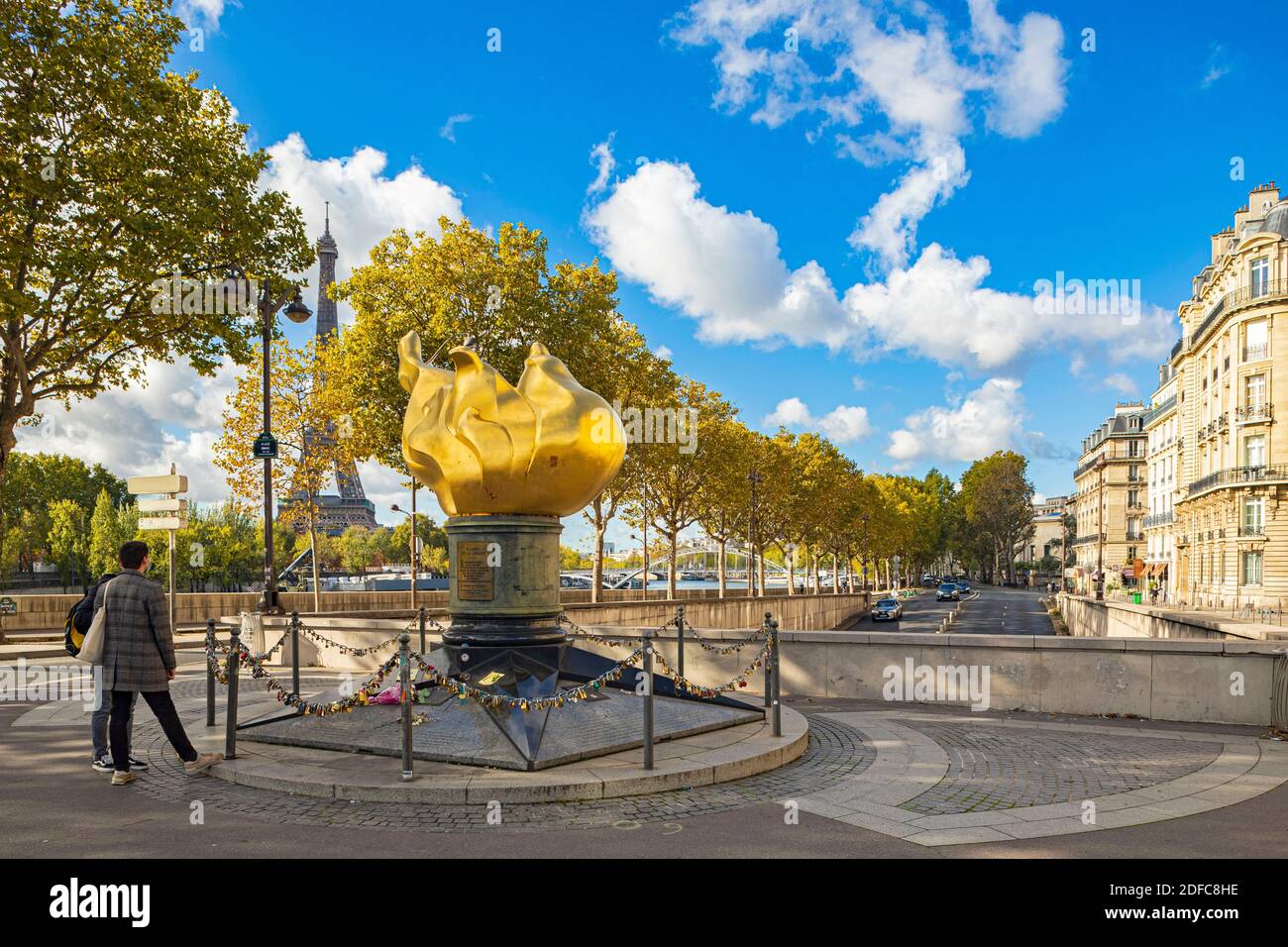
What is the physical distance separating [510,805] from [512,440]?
442 centimetres

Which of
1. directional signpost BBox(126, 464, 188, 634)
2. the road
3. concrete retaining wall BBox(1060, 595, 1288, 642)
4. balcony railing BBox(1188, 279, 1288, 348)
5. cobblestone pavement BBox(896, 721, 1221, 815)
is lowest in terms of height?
the road

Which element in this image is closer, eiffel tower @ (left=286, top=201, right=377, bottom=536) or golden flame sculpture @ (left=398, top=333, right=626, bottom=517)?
golden flame sculpture @ (left=398, top=333, right=626, bottom=517)

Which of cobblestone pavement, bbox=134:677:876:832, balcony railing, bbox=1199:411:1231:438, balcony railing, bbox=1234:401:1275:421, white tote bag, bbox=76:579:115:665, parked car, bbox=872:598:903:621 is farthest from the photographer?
parked car, bbox=872:598:903:621

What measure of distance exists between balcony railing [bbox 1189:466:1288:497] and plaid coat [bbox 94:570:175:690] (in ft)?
176

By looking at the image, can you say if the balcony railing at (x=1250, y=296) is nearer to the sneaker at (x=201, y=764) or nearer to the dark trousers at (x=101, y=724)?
the sneaker at (x=201, y=764)

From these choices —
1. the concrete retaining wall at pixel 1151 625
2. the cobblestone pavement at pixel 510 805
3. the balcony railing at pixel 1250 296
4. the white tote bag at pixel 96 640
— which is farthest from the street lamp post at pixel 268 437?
the balcony railing at pixel 1250 296

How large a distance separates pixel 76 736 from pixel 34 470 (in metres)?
80.0

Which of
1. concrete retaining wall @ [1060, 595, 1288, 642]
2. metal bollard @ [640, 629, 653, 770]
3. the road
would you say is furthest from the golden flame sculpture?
the road

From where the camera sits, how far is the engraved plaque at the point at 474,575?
9961 mm

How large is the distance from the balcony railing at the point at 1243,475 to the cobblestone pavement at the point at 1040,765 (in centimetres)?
4560

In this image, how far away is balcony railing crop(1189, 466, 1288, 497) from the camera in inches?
1777

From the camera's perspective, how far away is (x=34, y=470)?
2921 inches

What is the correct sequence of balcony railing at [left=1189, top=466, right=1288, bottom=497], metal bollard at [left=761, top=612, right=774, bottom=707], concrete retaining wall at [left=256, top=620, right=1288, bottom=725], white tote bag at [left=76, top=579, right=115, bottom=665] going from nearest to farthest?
white tote bag at [left=76, top=579, right=115, bottom=665] < metal bollard at [left=761, top=612, right=774, bottom=707] < concrete retaining wall at [left=256, top=620, right=1288, bottom=725] < balcony railing at [left=1189, top=466, right=1288, bottom=497]

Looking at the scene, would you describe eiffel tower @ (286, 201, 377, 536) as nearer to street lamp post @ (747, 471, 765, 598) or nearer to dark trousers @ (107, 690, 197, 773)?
street lamp post @ (747, 471, 765, 598)
